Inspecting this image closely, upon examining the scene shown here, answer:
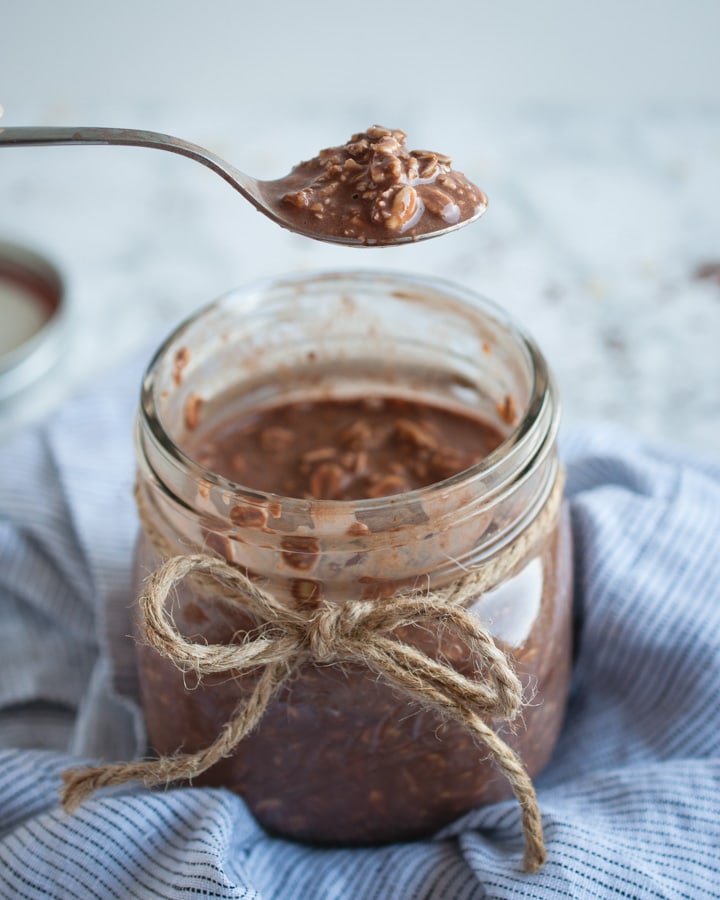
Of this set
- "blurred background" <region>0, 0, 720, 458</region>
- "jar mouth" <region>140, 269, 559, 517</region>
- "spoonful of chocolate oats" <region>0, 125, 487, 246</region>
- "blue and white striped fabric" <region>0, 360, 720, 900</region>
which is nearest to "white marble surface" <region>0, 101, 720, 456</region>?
"blurred background" <region>0, 0, 720, 458</region>

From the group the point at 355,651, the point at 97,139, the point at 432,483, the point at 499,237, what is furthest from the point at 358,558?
the point at 499,237

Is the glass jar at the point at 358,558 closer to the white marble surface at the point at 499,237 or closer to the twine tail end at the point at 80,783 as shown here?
the twine tail end at the point at 80,783

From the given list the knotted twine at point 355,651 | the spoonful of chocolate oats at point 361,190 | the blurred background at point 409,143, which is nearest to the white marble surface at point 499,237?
the blurred background at point 409,143

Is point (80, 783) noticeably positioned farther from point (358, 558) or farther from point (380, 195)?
point (380, 195)

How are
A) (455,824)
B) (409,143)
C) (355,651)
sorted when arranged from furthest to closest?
1. (409,143)
2. (455,824)
3. (355,651)

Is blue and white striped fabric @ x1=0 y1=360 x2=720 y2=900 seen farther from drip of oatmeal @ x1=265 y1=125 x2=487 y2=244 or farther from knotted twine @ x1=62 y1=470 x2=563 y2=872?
drip of oatmeal @ x1=265 y1=125 x2=487 y2=244

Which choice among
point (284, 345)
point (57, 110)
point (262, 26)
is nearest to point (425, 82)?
point (262, 26)

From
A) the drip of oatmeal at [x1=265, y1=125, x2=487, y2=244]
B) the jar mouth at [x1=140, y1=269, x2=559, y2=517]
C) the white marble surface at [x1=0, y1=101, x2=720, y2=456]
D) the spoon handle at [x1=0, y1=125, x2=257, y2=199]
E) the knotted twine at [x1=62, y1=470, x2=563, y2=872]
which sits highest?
the spoon handle at [x1=0, y1=125, x2=257, y2=199]
